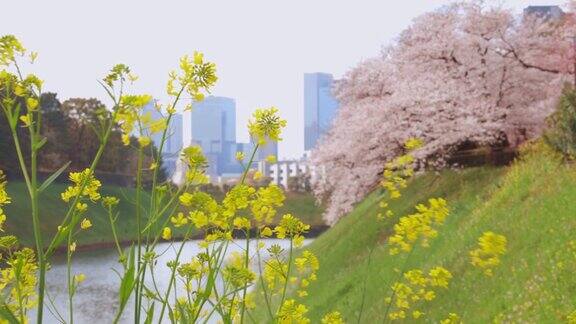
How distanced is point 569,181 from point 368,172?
856 centimetres

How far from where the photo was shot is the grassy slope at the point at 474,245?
8.15 metres

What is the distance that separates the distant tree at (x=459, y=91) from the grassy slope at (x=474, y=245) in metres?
1.37

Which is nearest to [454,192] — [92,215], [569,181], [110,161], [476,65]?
[476,65]

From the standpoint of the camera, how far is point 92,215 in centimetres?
5322

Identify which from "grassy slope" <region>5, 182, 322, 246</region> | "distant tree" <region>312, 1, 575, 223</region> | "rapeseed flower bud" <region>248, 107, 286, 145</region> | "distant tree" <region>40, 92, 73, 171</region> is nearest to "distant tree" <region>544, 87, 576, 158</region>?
"distant tree" <region>312, 1, 575, 223</region>

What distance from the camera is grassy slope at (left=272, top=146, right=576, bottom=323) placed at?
26.7 feet

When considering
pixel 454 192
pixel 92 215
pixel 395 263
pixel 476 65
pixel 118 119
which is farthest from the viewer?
pixel 92 215

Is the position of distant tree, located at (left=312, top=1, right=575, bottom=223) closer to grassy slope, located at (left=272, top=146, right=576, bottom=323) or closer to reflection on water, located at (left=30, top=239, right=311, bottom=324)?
grassy slope, located at (left=272, top=146, right=576, bottom=323)

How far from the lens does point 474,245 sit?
1139 centimetres

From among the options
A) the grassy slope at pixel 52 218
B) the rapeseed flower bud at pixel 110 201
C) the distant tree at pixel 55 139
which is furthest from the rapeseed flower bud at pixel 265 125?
the distant tree at pixel 55 139

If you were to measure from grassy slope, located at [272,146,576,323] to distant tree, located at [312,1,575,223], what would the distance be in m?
1.37

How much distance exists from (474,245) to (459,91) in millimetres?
7698

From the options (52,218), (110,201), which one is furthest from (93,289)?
(52,218)

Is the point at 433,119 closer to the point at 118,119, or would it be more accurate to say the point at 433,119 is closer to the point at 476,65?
the point at 476,65
